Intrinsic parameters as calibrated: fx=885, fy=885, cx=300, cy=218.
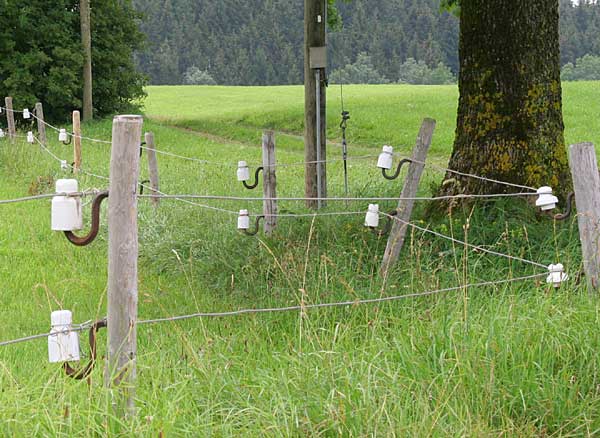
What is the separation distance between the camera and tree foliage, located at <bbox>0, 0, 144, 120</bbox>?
96.9 feet

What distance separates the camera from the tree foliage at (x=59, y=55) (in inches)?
→ 1163

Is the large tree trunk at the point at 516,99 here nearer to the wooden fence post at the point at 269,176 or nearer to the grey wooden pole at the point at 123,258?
the wooden fence post at the point at 269,176

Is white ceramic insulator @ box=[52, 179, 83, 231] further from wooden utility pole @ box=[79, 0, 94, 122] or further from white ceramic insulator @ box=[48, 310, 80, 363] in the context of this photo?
wooden utility pole @ box=[79, 0, 94, 122]

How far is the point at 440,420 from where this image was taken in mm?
4039

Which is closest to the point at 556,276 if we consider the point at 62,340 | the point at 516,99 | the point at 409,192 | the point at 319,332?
the point at 319,332

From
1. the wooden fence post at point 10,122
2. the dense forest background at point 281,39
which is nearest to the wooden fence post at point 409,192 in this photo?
the wooden fence post at point 10,122

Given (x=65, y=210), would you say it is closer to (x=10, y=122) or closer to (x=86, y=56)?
(x=10, y=122)

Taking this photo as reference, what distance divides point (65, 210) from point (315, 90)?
270 inches

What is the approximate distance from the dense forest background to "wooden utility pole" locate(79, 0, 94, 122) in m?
56.0

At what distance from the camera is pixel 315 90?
10.4 metres

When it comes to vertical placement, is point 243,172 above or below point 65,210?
below

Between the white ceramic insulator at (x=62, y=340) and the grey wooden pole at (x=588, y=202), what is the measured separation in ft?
10.5

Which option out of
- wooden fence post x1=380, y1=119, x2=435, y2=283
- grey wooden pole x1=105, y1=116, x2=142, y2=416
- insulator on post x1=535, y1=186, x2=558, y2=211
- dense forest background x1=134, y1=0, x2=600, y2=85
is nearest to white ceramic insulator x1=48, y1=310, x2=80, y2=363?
grey wooden pole x1=105, y1=116, x2=142, y2=416

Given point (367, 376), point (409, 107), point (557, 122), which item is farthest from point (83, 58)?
point (367, 376)
